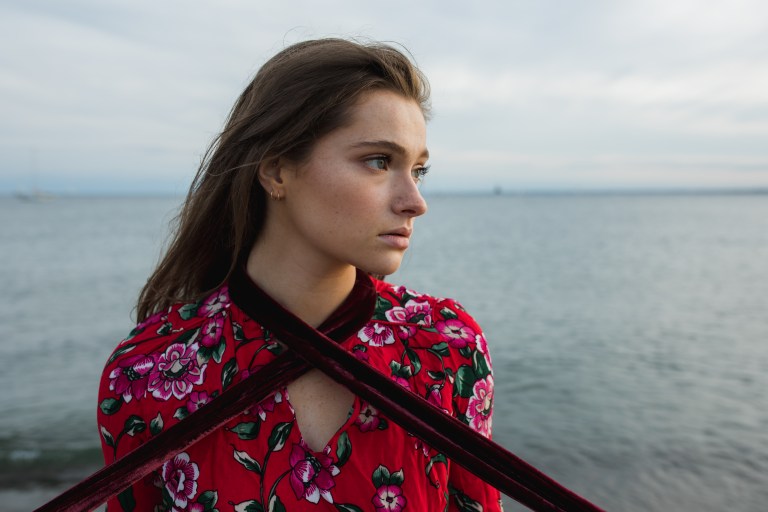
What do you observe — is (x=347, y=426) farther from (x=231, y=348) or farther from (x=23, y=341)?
(x=23, y=341)

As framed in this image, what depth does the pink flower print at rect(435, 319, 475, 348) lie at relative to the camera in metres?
1.90

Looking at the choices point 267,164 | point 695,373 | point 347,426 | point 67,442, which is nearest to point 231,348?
point 347,426

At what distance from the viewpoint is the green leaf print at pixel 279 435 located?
1630 millimetres

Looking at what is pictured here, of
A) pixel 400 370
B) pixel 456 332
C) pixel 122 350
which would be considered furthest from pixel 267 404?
pixel 456 332

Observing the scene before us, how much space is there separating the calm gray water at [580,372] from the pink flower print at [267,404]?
5.92 ft

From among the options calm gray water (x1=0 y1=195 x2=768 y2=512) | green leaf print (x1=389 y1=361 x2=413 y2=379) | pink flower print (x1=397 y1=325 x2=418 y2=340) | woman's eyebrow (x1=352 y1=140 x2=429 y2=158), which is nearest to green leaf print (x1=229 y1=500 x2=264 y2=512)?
green leaf print (x1=389 y1=361 x2=413 y2=379)

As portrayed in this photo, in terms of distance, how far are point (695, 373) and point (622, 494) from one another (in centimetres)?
488

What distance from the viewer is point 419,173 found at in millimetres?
1901

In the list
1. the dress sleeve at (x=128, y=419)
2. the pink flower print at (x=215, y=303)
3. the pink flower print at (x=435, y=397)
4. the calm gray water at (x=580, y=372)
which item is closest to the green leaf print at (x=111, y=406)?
the dress sleeve at (x=128, y=419)

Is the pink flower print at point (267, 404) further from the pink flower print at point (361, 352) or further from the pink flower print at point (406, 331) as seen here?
the pink flower print at point (406, 331)

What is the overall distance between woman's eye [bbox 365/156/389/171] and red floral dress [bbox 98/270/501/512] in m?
0.39

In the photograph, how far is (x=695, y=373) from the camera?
10.4 m

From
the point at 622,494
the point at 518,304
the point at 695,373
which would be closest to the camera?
the point at 622,494

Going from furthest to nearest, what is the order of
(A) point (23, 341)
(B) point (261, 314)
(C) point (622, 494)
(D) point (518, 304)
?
(D) point (518, 304) → (A) point (23, 341) → (C) point (622, 494) → (B) point (261, 314)
